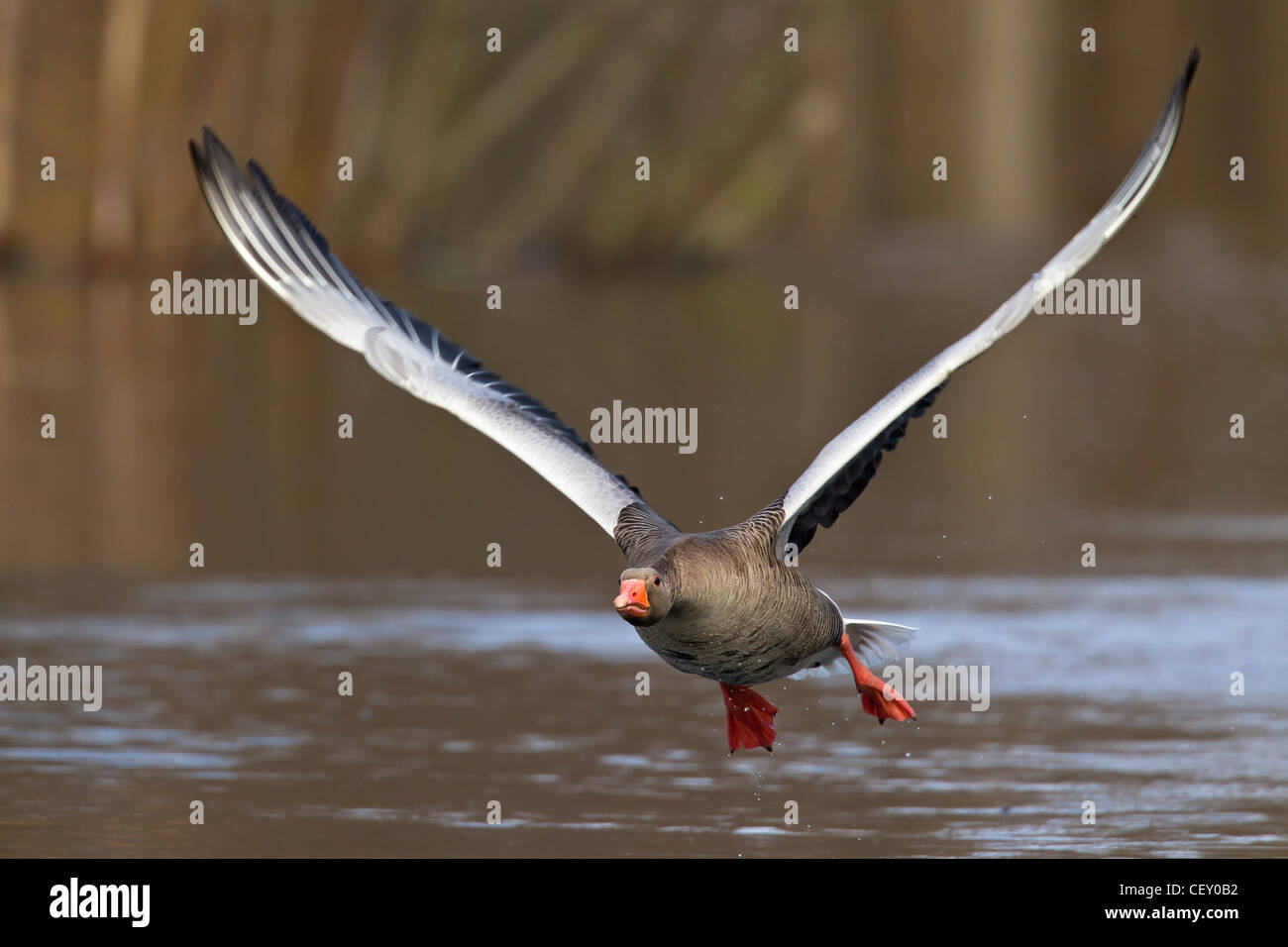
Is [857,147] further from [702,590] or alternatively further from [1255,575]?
[702,590]

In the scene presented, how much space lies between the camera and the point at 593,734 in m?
10.3

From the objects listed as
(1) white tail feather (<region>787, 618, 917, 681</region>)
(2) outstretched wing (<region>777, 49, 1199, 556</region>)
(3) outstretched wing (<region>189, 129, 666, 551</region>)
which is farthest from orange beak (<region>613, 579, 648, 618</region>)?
(1) white tail feather (<region>787, 618, 917, 681</region>)

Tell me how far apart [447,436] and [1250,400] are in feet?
23.5

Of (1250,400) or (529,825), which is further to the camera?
(1250,400)

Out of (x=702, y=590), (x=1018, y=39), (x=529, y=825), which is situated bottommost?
(x=529, y=825)

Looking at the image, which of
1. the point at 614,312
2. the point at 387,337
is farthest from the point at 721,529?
the point at 614,312

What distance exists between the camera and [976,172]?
56594mm

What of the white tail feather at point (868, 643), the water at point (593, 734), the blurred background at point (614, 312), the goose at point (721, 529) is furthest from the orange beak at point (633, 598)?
the white tail feather at point (868, 643)

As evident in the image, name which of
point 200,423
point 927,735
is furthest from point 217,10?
point 927,735

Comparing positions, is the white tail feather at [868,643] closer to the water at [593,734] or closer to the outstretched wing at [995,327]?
the water at [593,734]

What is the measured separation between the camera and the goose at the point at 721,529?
8.92 m

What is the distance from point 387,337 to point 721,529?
155cm

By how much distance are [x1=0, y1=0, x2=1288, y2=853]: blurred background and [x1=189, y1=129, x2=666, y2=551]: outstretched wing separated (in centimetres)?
114

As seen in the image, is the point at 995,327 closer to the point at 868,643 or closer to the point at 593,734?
the point at 868,643
